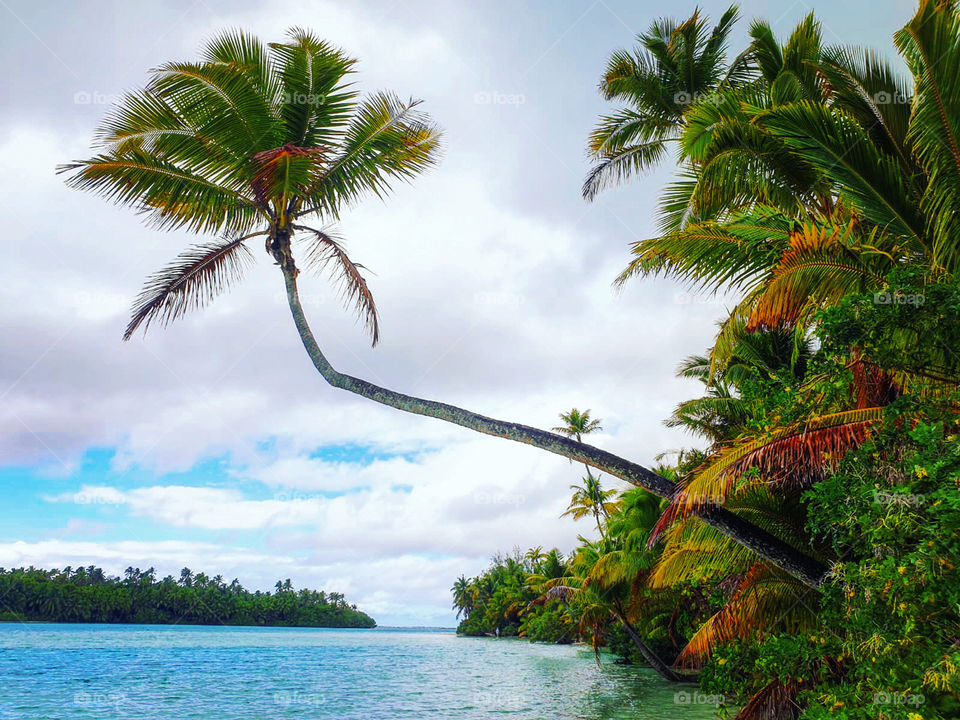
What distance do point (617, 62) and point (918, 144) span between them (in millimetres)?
9214

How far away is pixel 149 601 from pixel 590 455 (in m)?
105

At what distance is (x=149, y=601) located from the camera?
302ft

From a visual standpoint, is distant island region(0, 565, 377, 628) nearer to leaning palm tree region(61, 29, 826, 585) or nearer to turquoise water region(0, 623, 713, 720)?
turquoise water region(0, 623, 713, 720)

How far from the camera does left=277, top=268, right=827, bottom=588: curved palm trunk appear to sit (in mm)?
5070

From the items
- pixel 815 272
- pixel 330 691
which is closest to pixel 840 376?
pixel 815 272

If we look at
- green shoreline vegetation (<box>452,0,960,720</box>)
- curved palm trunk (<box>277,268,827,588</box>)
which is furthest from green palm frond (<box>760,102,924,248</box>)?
curved palm trunk (<box>277,268,827,588</box>)

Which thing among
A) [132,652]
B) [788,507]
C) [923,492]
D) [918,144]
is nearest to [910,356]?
[923,492]

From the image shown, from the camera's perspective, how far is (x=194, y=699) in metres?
19.2

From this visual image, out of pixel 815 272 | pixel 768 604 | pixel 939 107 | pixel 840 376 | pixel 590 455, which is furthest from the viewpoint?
pixel 768 604

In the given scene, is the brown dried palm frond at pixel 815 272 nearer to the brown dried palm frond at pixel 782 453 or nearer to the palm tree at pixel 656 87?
the brown dried palm frond at pixel 782 453

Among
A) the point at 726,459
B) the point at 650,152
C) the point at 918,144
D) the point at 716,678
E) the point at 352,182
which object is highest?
the point at 650,152

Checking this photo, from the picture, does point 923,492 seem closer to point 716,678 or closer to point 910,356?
point 910,356

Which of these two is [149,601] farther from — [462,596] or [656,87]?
[656,87]

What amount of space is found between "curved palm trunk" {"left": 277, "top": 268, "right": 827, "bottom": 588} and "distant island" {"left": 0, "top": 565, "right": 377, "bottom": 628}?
9543 centimetres
